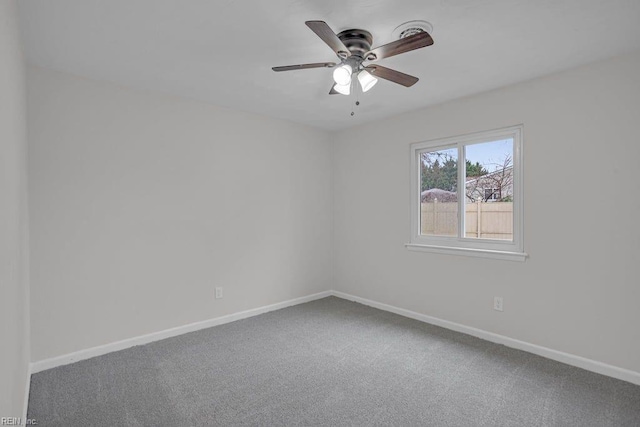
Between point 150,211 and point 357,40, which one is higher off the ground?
point 357,40

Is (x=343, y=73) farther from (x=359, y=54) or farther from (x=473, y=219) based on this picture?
(x=473, y=219)

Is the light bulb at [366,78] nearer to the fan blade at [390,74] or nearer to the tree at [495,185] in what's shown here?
the fan blade at [390,74]

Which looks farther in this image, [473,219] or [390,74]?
[473,219]

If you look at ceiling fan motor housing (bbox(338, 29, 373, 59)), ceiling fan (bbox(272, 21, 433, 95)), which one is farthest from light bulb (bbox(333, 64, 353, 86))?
ceiling fan motor housing (bbox(338, 29, 373, 59))

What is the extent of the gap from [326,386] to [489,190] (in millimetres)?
2344

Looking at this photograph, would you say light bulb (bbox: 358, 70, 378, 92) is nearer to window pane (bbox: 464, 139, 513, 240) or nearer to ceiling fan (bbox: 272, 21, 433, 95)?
ceiling fan (bbox: 272, 21, 433, 95)

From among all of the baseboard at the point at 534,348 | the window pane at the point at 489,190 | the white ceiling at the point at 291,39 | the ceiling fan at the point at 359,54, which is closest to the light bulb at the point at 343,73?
the ceiling fan at the point at 359,54

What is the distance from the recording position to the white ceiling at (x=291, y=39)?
1.84 metres

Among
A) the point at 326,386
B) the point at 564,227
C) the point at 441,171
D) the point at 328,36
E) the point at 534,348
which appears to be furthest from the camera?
the point at 441,171

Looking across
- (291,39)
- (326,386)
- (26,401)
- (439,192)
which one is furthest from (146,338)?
(439,192)

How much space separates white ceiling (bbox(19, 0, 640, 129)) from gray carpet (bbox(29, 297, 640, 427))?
234cm

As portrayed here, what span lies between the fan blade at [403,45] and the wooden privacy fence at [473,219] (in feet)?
6.45

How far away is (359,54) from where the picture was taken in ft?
6.89

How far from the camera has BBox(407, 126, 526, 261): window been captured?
3.05 meters
